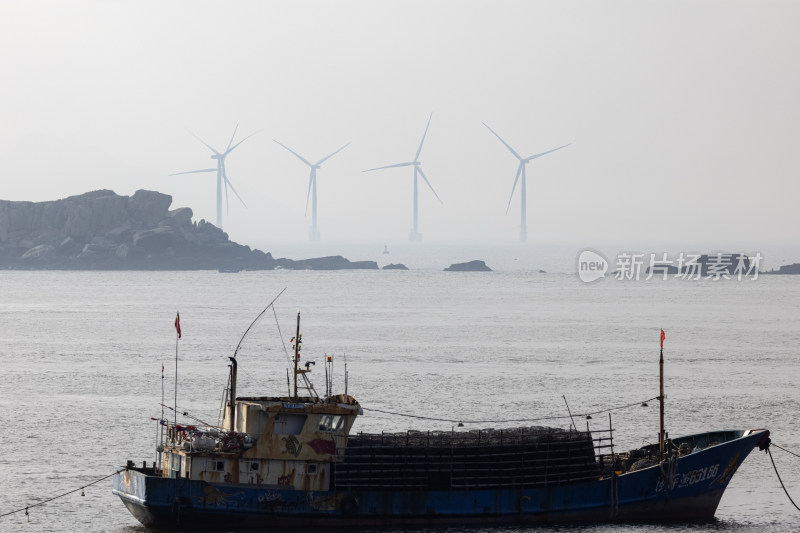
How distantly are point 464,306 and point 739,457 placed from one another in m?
139

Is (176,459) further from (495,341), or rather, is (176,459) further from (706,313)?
(706,313)

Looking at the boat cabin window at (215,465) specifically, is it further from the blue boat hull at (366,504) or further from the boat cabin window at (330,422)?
the boat cabin window at (330,422)

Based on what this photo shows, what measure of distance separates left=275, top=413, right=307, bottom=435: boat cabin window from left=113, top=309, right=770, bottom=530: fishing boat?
0.13ft

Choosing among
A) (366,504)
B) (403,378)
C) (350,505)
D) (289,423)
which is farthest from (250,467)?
(403,378)

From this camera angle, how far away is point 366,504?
162 feet

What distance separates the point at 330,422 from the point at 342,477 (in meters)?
2.26

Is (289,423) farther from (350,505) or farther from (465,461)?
(465,461)

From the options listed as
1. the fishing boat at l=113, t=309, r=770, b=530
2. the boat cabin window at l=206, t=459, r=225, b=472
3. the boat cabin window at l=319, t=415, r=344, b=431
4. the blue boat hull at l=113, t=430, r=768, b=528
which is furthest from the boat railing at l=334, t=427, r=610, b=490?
the boat cabin window at l=206, t=459, r=225, b=472

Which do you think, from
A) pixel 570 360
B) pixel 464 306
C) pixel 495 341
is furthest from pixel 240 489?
pixel 464 306

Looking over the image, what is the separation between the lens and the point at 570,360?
109 metres

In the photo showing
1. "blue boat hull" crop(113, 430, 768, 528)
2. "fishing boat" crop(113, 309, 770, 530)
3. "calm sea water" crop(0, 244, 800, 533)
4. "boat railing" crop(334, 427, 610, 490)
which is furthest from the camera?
"calm sea water" crop(0, 244, 800, 533)

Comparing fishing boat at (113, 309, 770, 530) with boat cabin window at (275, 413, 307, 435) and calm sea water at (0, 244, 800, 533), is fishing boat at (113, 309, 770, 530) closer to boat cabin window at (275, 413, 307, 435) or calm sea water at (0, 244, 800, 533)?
boat cabin window at (275, 413, 307, 435)

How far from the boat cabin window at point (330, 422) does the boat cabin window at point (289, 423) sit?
2.29 ft

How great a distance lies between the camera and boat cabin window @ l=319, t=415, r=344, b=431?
49.5 metres
